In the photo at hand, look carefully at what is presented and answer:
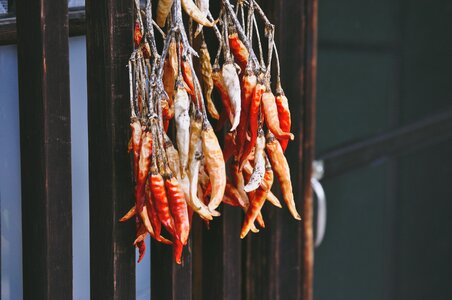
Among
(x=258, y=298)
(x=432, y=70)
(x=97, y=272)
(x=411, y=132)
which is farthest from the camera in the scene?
(x=432, y=70)

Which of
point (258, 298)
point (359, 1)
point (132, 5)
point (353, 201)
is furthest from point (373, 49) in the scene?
point (132, 5)

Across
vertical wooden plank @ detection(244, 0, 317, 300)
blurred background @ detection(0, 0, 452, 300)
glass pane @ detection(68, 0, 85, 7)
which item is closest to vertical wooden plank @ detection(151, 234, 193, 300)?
vertical wooden plank @ detection(244, 0, 317, 300)

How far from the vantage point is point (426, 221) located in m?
3.53

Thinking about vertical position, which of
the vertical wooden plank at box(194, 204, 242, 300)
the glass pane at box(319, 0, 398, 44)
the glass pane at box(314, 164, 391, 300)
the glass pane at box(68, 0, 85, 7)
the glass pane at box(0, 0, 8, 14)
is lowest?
the glass pane at box(314, 164, 391, 300)

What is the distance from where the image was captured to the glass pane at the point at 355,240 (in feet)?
10.3

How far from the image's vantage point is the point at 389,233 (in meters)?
3.41

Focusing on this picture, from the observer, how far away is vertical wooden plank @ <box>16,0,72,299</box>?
1.01 meters

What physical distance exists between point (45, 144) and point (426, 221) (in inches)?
111

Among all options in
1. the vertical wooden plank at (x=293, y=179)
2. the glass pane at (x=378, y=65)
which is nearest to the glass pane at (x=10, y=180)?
the vertical wooden plank at (x=293, y=179)

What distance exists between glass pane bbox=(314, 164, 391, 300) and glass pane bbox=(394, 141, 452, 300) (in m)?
0.12

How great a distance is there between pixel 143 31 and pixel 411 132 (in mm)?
1702

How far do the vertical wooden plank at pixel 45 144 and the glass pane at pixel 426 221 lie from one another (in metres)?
2.62

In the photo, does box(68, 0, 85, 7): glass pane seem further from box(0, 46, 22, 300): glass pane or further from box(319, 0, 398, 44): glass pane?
box(319, 0, 398, 44): glass pane

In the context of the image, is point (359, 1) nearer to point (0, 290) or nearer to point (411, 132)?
point (411, 132)
